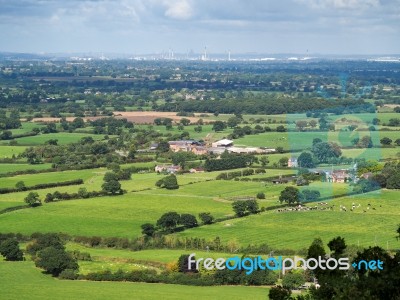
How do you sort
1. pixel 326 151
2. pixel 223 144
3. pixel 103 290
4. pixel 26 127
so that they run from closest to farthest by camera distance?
pixel 103 290 → pixel 326 151 → pixel 223 144 → pixel 26 127

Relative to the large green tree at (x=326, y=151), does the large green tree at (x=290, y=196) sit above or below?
below

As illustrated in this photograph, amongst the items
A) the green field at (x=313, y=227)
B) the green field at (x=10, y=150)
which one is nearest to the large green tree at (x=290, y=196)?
the green field at (x=313, y=227)

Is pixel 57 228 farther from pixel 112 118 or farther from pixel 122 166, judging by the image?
pixel 112 118

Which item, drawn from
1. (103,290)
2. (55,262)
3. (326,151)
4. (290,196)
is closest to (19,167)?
(290,196)

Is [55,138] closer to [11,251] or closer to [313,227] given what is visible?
[313,227]

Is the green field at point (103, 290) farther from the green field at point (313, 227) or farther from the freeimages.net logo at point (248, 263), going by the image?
the green field at point (313, 227)

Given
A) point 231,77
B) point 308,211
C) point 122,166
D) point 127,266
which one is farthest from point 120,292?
point 231,77

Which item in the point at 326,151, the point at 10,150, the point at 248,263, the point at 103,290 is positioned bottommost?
the point at 10,150

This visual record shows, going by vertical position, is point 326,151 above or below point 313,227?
above
